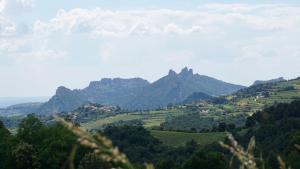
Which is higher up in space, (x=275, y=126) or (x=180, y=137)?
(x=275, y=126)

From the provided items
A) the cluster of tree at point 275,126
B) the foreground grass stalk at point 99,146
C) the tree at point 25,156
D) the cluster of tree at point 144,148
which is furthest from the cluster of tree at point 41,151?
the cluster of tree at point 275,126

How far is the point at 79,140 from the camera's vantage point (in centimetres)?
407

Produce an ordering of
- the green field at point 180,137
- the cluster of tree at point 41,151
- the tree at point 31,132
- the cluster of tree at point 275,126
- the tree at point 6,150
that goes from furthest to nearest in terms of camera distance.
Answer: the green field at point 180,137
the cluster of tree at point 275,126
the tree at point 31,132
the tree at point 6,150
the cluster of tree at point 41,151

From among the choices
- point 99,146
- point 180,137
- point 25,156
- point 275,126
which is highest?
point 99,146

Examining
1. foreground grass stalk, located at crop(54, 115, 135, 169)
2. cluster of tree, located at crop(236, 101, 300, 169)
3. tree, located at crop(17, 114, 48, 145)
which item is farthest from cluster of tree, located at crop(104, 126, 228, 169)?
foreground grass stalk, located at crop(54, 115, 135, 169)

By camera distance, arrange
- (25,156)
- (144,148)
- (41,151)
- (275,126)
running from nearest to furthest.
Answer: (25,156)
(41,151)
(144,148)
(275,126)

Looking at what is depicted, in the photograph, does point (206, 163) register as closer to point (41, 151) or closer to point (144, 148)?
point (41, 151)

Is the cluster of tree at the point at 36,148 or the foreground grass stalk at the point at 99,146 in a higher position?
the foreground grass stalk at the point at 99,146

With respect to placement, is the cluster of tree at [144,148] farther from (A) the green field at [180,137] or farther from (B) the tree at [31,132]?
(B) the tree at [31,132]

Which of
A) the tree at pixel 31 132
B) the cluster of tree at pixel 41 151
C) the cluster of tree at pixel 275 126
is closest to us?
the cluster of tree at pixel 41 151

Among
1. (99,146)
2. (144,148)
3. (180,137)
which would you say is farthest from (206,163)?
(180,137)

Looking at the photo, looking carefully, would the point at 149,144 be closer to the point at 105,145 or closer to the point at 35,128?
the point at 35,128

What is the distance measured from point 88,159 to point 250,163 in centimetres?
5340

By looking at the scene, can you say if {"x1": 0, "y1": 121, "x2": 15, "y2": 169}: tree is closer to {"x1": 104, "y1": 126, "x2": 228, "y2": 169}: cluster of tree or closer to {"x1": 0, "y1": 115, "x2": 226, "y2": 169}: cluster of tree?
{"x1": 0, "y1": 115, "x2": 226, "y2": 169}: cluster of tree
